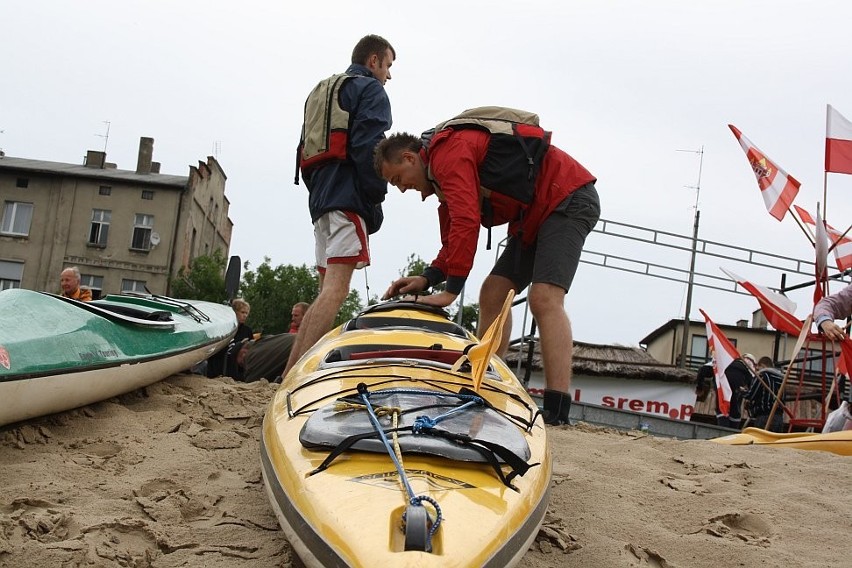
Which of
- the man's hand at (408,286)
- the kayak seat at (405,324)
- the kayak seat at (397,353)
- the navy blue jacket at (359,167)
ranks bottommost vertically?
the kayak seat at (397,353)

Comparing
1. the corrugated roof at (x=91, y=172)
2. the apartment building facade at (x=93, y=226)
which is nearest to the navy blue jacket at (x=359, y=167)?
the apartment building facade at (x=93, y=226)

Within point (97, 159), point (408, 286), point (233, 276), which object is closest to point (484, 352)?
point (408, 286)

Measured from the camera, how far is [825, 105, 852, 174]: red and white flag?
7.45m

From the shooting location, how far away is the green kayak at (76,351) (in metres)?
3.50

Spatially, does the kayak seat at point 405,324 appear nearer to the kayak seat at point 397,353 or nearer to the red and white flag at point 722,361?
the kayak seat at point 397,353

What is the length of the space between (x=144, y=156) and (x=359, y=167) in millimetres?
31608

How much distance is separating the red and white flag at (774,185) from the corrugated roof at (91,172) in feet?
88.8

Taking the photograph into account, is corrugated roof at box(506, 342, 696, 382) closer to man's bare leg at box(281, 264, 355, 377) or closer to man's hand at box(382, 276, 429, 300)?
man's bare leg at box(281, 264, 355, 377)

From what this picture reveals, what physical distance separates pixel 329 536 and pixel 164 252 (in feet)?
105

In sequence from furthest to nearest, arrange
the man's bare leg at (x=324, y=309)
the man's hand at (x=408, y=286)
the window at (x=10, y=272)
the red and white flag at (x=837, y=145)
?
the window at (x=10, y=272) → the red and white flag at (x=837, y=145) → the man's bare leg at (x=324, y=309) → the man's hand at (x=408, y=286)

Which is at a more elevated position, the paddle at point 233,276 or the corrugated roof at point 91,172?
the corrugated roof at point 91,172

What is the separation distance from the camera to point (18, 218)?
32.4 metres

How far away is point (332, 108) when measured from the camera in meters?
5.06

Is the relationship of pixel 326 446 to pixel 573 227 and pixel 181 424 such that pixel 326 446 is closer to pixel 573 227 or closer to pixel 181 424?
pixel 181 424
